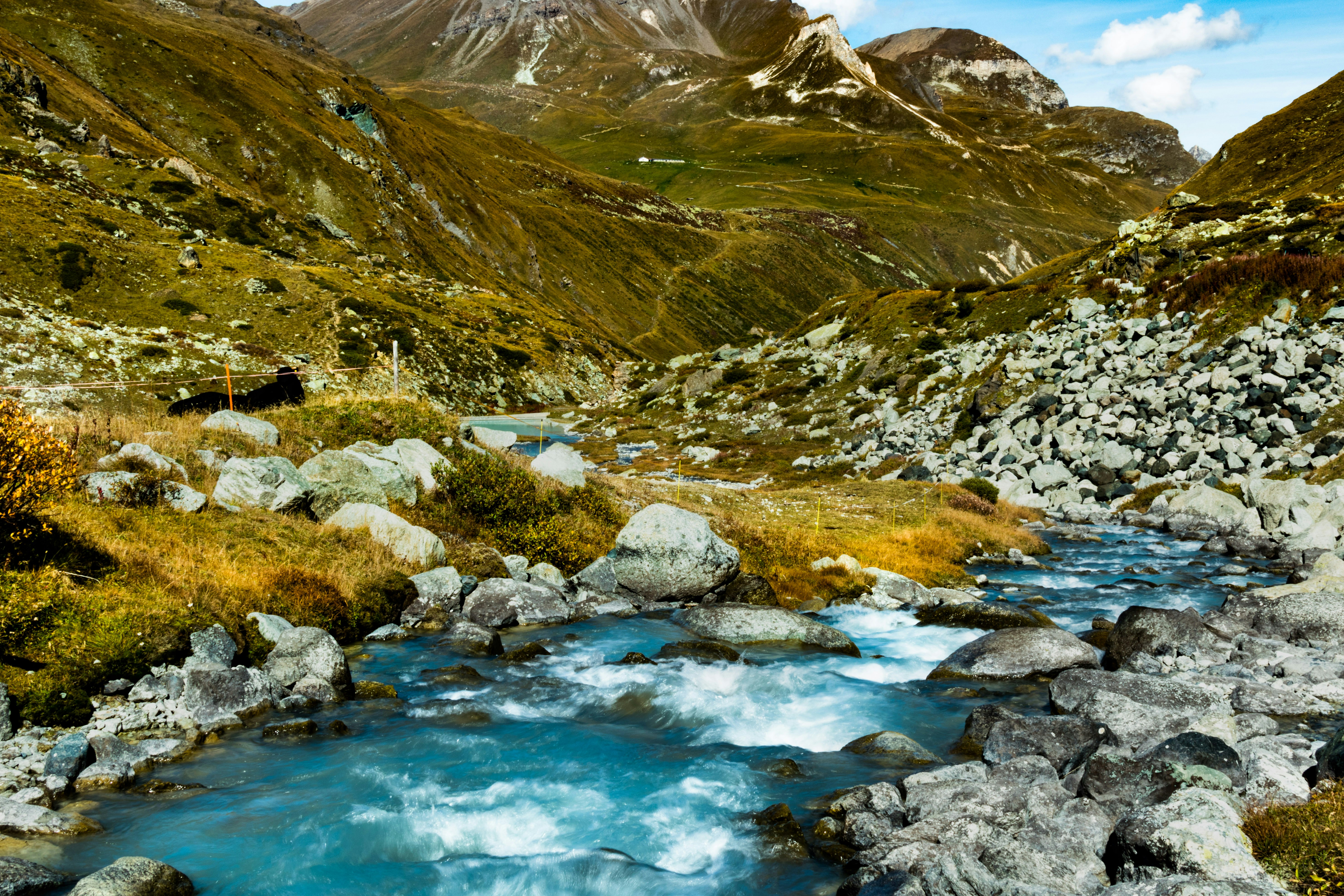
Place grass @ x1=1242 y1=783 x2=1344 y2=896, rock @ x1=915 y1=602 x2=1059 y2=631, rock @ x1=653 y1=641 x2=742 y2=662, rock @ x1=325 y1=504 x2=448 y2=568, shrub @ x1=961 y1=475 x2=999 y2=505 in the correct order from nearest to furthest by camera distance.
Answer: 1. grass @ x1=1242 y1=783 x2=1344 y2=896
2. rock @ x1=653 y1=641 x2=742 y2=662
3. rock @ x1=915 y1=602 x2=1059 y2=631
4. rock @ x1=325 y1=504 x2=448 y2=568
5. shrub @ x1=961 y1=475 x2=999 y2=505

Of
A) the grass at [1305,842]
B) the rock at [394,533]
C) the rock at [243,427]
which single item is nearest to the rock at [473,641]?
the rock at [394,533]

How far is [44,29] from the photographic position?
141500mm

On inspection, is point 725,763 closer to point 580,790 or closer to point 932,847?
point 580,790

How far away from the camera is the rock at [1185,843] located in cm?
834

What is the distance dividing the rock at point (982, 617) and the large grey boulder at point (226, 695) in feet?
60.1

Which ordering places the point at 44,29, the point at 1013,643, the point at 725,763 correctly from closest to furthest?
the point at 725,763 → the point at 1013,643 → the point at 44,29

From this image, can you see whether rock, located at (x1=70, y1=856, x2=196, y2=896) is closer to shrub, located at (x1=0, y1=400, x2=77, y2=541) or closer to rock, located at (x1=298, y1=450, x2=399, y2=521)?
shrub, located at (x1=0, y1=400, x2=77, y2=541)

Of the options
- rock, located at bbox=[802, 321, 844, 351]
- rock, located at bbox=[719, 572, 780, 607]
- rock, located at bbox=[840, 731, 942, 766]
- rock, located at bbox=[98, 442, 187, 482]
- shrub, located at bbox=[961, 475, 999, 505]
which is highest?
rock, located at bbox=[802, 321, 844, 351]

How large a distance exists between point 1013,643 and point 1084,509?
100ft

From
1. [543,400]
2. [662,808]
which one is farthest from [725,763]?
[543,400]

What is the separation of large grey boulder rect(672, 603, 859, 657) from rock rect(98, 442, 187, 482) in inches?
593

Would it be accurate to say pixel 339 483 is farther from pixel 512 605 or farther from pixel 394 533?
pixel 512 605

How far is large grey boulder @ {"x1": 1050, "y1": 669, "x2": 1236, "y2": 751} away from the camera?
13.3 m

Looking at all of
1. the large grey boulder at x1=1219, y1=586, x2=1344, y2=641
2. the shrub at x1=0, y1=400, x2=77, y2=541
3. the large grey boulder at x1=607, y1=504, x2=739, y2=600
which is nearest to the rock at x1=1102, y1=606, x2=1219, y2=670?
the large grey boulder at x1=1219, y1=586, x2=1344, y2=641
